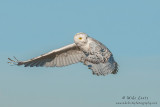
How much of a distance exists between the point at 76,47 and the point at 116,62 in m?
2.48

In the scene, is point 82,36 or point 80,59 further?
point 80,59

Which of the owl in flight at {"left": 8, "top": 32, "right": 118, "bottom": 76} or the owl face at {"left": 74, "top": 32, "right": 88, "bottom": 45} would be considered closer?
the owl in flight at {"left": 8, "top": 32, "right": 118, "bottom": 76}

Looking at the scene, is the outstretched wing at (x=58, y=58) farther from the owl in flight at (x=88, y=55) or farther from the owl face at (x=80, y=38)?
the owl face at (x=80, y=38)

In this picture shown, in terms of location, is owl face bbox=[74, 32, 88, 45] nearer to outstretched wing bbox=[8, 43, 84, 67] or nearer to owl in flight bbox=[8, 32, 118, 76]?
owl in flight bbox=[8, 32, 118, 76]

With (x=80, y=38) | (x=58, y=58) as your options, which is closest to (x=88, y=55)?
(x=80, y=38)

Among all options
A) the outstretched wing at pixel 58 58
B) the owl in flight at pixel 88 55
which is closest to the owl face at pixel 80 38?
the owl in flight at pixel 88 55

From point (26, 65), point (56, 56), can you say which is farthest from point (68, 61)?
point (26, 65)

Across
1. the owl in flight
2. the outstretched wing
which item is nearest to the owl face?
the owl in flight

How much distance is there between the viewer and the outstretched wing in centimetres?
2406

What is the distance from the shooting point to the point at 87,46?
2197 cm

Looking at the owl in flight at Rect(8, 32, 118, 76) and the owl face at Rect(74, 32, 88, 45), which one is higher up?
the owl face at Rect(74, 32, 88, 45)

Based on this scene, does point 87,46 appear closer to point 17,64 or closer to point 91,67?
point 91,67

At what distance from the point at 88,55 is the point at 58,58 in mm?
3073

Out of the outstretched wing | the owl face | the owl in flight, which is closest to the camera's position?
the owl in flight
